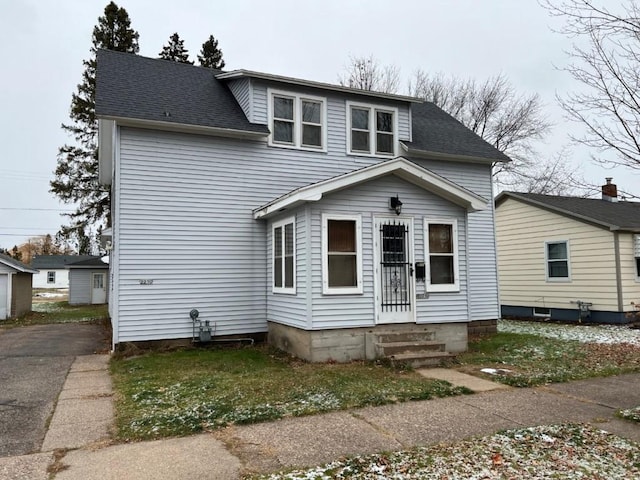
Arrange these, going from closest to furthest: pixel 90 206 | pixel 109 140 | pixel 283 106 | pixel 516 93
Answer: pixel 283 106 → pixel 109 140 → pixel 90 206 → pixel 516 93

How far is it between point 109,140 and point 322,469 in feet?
36.9

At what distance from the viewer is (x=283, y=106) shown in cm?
1116

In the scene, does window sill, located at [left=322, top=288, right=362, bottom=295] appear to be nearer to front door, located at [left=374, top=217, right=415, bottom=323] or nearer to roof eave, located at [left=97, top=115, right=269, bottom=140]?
front door, located at [left=374, top=217, right=415, bottom=323]

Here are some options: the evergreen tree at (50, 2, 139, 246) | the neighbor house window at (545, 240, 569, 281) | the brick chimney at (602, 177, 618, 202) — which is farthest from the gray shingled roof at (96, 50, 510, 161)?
the evergreen tree at (50, 2, 139, 246)

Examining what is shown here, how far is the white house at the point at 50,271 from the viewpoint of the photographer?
50750mm

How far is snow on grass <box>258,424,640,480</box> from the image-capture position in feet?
12.4

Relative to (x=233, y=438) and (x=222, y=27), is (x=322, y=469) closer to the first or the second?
(x=233, y=438)

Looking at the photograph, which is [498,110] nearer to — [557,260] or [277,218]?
[557,260]

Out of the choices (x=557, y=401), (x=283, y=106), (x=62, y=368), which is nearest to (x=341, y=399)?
(x=557, y=401)

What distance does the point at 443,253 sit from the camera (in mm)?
9602

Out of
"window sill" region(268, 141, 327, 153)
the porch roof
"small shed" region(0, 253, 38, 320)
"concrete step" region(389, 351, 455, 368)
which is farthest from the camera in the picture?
"small shed" region(0, 253, 38, 320)

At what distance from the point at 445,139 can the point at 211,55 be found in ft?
67.8

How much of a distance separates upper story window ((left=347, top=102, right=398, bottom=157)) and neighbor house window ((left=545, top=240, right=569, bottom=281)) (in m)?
7.36

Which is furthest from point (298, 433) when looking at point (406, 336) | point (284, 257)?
point (284, 257)
